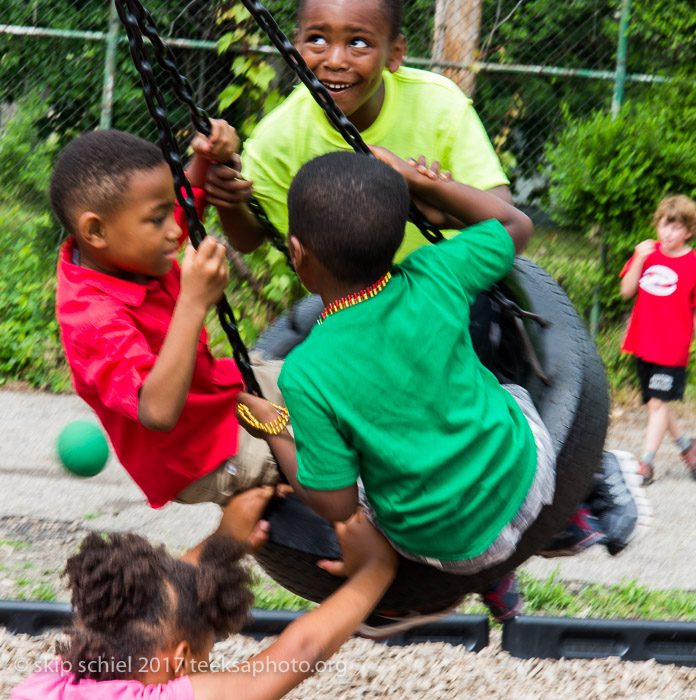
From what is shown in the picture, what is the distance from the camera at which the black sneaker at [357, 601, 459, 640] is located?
91.4 inches

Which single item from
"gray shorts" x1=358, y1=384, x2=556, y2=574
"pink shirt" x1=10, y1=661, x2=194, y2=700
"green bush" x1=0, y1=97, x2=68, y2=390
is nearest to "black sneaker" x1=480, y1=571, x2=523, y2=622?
"gray shorts" x1=358, y1=384, x2=556, y2=574

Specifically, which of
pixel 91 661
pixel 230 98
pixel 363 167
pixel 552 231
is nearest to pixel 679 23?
pixel 552 231

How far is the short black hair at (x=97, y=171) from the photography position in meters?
2.09

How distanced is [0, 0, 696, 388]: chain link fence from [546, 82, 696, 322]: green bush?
10 cm

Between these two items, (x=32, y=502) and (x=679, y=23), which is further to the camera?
(x=679, y=23)

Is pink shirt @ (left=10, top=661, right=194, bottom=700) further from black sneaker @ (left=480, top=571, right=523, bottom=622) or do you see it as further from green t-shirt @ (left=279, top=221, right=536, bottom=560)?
black sneaker @ (left=480, top=571, right=523, bottom=622)

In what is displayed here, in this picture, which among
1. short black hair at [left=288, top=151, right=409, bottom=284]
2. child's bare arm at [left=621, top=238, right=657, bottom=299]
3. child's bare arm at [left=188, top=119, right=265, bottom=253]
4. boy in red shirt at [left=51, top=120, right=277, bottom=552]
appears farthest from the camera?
child's bare arm at [left=621, top=238, right=657, bottom=299]

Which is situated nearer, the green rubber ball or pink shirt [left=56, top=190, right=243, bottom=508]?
pink shirt [left=56, top=190, right=243, bottom=508]

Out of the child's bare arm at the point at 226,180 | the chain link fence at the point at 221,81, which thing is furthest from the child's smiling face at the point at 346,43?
the chain link fence at the point at 221,81

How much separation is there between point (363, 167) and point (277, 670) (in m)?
0.99

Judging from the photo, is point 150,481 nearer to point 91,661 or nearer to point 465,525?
point 91,661

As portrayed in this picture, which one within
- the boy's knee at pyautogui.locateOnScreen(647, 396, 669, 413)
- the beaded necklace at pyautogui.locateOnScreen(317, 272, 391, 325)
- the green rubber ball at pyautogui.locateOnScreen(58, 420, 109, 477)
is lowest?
the green rubber ball at pyautogui.locateOnScreen(58, 420, 109, 477)

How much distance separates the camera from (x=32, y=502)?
4895 mm

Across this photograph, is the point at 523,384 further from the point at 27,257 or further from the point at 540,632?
the point at 27,257
